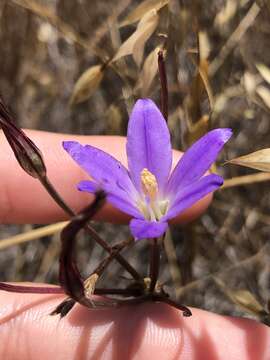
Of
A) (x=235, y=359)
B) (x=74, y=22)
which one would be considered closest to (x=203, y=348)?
(x=235, y=359)

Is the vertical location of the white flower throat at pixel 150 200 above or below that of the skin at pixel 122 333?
above

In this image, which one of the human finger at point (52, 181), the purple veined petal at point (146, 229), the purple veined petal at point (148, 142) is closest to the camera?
the purple veined petal at point (146, 229)

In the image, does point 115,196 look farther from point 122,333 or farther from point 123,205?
point 122,333

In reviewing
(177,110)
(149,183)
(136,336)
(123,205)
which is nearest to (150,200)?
(149,183)

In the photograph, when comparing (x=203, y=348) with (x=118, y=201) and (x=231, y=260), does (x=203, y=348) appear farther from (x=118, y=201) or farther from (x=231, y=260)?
(x=231, y=260)

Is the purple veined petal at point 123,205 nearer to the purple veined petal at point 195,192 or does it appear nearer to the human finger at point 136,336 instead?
the purple veined petal at point 195,192

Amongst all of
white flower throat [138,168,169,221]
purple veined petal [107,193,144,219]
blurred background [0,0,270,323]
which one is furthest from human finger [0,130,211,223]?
purple veined petal [107,193,144,219]

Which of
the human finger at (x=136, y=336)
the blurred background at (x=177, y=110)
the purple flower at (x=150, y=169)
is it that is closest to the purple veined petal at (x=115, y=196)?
the purple flower at (x=150, y=169)

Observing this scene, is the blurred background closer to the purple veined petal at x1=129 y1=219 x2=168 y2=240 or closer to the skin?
the skin
